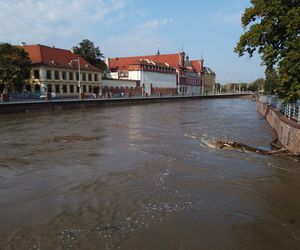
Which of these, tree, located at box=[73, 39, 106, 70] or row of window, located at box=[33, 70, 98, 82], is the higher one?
tree, located at box=[73, 39, 106, 70]

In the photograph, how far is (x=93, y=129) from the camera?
2527 centimetres

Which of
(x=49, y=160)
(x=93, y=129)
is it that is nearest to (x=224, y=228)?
(x=49, y=160)

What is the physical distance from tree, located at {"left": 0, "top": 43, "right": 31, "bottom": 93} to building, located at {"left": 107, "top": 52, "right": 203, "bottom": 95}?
42386 millimetres

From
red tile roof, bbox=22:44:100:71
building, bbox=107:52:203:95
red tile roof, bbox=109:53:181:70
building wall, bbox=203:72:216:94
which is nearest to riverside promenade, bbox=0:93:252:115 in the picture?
red tile roof, bbox=22:44:100:71

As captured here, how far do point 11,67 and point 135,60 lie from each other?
53.3 meters

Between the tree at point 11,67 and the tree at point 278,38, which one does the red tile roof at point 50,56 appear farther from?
the tree at point 278,38

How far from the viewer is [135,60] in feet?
318

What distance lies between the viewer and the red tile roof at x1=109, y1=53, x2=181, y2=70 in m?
96.7

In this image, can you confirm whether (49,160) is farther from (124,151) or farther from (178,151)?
(178,151)

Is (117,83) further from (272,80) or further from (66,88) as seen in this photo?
(272,80)

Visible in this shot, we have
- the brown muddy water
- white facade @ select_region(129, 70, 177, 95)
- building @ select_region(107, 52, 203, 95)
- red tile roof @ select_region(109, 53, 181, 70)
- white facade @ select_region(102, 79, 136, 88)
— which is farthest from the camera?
red tile roof @ select_region(109, 53, 181, 70)

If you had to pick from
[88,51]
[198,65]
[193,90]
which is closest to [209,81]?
[198,65]

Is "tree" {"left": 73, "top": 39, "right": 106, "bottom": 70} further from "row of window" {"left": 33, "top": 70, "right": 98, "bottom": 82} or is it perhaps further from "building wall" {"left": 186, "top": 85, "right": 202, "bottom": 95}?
"building wall" {"left": 186, "top": 85, "right": 202, "bottom": 95}

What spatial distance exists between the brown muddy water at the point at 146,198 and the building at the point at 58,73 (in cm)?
4309
